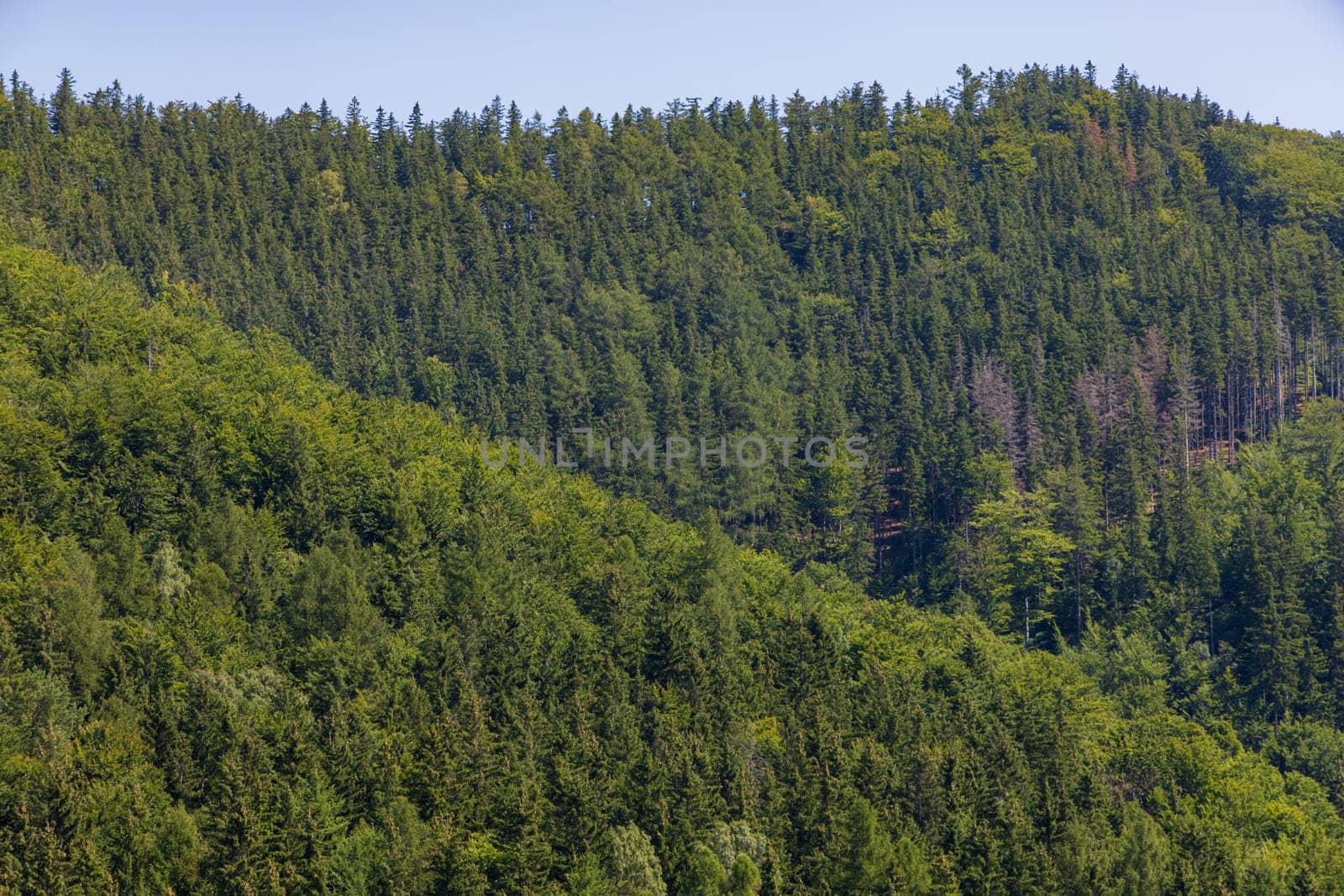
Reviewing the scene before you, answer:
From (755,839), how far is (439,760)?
16.4 meters

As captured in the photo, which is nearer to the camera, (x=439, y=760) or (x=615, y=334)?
(x=439, y=760)

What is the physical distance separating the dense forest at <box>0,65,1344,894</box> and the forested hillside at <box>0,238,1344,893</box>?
306 mm

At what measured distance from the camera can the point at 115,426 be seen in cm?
10538

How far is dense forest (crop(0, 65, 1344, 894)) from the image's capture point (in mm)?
79562

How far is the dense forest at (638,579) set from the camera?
79.6 metres

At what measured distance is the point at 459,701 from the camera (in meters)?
91.1

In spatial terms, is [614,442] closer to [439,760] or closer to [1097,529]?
[1097,529]

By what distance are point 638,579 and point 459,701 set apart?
2311cm

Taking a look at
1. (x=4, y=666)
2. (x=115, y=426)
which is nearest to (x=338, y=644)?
(x=4, y=666)
